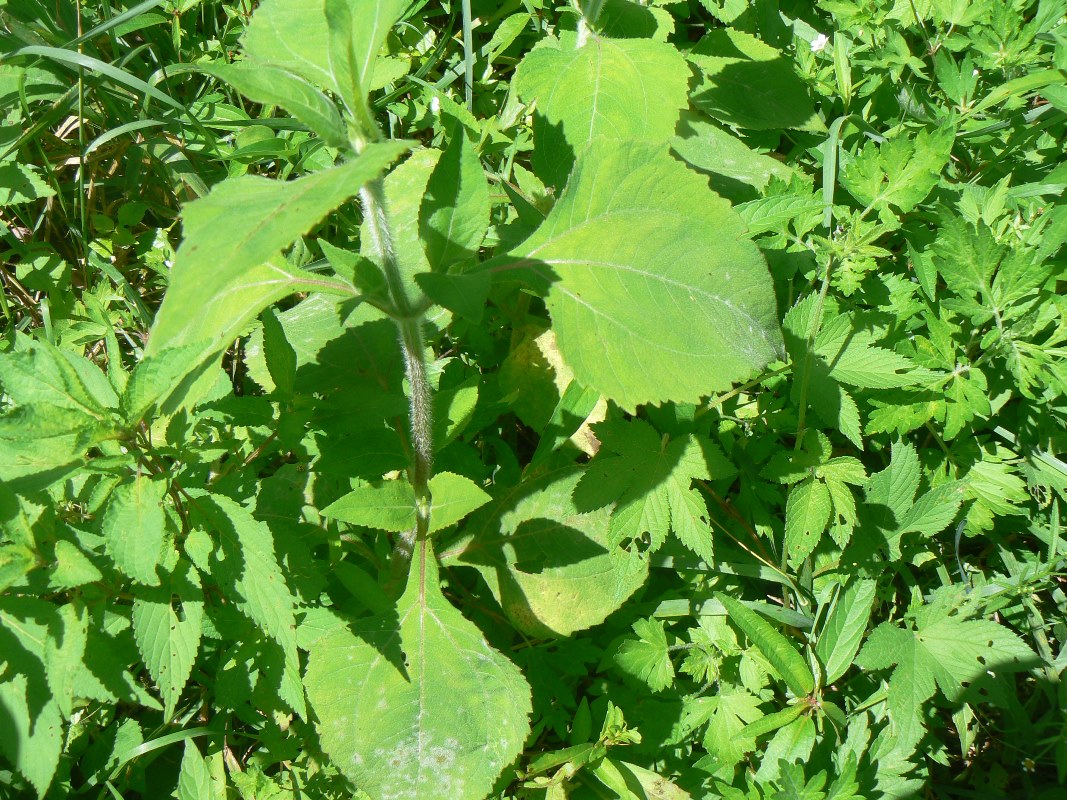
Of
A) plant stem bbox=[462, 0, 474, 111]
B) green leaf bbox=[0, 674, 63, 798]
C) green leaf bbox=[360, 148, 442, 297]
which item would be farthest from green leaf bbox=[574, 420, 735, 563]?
plant stem bbox=[462, 0, 474, 111]

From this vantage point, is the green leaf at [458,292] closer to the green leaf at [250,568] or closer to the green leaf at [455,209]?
the green leaf at [455,209]

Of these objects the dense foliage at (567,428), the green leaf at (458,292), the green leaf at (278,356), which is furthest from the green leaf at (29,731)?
the green leaf at (458,292)

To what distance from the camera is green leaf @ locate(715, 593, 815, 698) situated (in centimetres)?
277

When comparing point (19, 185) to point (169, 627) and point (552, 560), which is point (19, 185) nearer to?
point (169, 627)

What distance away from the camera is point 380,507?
231cm

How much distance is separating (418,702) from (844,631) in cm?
148

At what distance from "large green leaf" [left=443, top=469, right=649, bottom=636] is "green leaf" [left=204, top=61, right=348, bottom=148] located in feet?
4.59

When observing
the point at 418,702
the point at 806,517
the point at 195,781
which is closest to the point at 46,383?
the point at 418,702

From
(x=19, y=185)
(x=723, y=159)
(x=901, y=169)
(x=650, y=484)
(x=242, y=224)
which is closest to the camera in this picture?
(x=242, y=224)

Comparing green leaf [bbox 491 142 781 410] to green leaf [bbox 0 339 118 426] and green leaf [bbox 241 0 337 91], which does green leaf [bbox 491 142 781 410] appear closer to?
green leaf [bbox 241 0 337 91]

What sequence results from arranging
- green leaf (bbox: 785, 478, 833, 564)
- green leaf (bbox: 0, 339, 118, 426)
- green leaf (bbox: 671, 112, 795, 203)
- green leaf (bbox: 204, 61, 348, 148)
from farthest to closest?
green leaf (bbox: 671, 112, 795, 203)
green leaf (bbox: 785, 478, 833, 564)
green leaf (bbox: 0, 339, 118, 426)
green leaf (bbox: 204, 61, 348, 148)

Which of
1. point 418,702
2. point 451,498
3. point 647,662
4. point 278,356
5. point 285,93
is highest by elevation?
point 285,93

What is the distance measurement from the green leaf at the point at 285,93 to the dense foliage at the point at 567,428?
14mm

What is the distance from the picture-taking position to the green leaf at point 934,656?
2.69m
